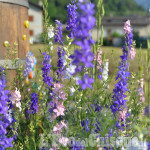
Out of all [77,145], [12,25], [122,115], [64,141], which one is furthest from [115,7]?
[64,141]

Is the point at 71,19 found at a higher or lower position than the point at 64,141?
higher

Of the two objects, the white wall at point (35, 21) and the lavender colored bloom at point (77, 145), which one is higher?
the white wall at point (35, 21)

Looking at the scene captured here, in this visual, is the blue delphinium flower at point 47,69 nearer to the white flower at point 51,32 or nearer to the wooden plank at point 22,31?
the white flower at point 51,32

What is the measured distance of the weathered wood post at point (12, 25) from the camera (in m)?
3.81

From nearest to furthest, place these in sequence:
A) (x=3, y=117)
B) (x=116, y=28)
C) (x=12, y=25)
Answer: (x=3, y=117) < (x=12, y=25) < (x=116, y=28)

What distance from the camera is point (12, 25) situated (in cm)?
396

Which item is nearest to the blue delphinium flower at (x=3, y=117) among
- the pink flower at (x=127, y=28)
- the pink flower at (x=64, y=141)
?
the pink flower at (x=64, y=141)

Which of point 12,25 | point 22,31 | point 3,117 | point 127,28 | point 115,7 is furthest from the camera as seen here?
point 115,7

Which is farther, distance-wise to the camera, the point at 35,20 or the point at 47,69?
the point at 35,20

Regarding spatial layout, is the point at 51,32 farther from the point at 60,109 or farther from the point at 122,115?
the point at 122,115

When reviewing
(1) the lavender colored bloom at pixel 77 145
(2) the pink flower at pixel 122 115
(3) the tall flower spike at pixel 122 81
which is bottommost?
(1) the lavender colored bloom at pixel 77 145

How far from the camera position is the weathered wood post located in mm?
3811

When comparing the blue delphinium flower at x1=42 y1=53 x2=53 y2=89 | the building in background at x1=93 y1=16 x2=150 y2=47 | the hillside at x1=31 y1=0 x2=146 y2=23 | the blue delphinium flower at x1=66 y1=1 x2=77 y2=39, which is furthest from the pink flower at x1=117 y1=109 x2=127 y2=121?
the hillside at x1=31 y1=0 x2=146 y2=23

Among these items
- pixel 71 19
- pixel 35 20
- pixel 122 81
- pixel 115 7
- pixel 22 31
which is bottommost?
pixel 122 81
